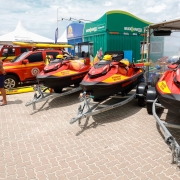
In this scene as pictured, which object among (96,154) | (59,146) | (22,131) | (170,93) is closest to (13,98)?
(22,131)

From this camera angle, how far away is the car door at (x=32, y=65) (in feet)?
28.2

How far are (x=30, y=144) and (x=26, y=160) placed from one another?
1.73 feet

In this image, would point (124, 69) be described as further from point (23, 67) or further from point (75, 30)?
point (75, 30)

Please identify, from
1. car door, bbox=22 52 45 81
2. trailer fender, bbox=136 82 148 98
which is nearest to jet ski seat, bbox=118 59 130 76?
trailer fender, bbox=136 82 148 98

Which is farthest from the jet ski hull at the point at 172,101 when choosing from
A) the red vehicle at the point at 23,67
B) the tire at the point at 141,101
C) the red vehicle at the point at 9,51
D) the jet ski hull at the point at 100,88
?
the red vehicle at the point at 9,51

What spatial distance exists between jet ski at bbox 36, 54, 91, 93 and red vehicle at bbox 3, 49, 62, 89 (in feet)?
8.47

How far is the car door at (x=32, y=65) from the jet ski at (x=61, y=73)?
8.47ft

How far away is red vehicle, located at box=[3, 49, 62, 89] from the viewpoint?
8.27m

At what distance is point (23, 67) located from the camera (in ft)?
27.8

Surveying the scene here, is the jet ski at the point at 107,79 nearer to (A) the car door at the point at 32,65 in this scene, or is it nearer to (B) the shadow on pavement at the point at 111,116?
(B) the shadow on pavement at the point at 111,116

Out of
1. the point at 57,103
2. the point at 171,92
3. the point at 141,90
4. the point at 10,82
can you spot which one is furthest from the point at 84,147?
the point at 10,82

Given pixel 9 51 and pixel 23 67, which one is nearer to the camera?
pixel 23 67

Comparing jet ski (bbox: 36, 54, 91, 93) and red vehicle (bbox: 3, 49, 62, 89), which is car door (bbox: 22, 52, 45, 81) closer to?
red vehicle (bbox: 3, 49, 62, 89)

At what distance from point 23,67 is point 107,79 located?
5.00 m
